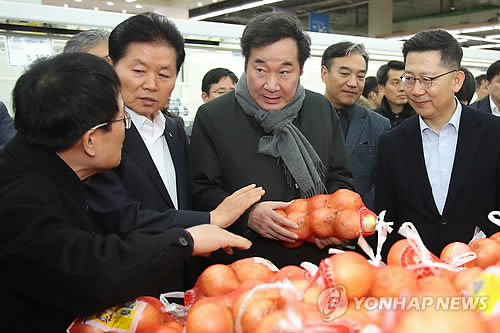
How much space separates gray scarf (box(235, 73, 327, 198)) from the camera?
2.03 meters

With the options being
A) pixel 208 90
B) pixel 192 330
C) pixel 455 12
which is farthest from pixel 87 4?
pixel 192 330

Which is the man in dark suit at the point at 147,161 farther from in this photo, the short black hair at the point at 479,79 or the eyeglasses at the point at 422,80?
the short black hair at the point at 479,79

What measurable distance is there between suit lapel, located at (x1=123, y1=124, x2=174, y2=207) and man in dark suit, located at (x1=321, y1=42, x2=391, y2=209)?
1.85m

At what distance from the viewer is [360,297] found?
1.10 metres

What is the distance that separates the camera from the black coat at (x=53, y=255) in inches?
41.1

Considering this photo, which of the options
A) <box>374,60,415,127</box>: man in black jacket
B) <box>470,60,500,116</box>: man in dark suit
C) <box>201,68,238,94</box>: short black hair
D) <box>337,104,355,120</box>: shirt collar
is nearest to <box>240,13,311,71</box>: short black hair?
<box>337,104,355,120</box>: shirt collar

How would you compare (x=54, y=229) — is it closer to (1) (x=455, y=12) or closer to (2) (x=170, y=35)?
(2) (x=170, y=35)

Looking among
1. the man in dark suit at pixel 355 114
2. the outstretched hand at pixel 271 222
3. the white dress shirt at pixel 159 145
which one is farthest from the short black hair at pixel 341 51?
the outstretched hand at pixel 271 222

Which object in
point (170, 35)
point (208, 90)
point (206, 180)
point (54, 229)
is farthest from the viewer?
point (208, 90)

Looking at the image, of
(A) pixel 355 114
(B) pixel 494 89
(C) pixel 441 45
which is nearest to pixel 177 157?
(C) pixel 441 45

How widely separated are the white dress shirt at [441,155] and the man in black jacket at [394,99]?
2.15 m

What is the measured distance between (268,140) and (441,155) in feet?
2.75

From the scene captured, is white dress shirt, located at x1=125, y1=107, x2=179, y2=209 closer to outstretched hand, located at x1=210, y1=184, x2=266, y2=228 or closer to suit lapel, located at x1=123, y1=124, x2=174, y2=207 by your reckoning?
suit lapel, located at x1=123, y1=124, x2=174, y2=207

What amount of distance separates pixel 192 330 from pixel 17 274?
411 mm
